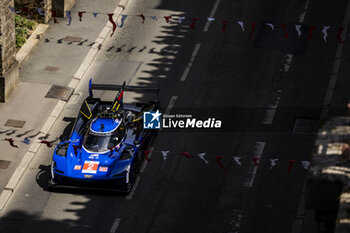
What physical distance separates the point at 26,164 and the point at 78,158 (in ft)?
9.12

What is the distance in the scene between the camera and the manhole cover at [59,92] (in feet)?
116

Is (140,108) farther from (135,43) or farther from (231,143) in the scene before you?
(135,43)

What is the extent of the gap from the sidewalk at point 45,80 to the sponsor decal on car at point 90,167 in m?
2.98

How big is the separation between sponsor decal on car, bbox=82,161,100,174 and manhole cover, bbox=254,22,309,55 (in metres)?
12.6

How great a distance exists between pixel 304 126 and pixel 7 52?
42.3 feet

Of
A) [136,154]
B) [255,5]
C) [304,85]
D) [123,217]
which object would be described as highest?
[255,5]

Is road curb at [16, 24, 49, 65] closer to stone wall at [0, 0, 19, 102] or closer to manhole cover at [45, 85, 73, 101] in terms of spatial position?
stone wall at [0, 0, 19, 102]

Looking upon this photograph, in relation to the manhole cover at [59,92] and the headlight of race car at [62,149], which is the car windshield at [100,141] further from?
the manhole cover at [59,92]

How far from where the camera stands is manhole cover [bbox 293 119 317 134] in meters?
33.2

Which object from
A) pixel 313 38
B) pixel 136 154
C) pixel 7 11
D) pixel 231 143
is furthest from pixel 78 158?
pixel 313 38

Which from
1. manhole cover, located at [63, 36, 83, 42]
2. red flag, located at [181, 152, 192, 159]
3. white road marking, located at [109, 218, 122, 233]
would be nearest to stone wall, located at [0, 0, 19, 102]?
manhole cover, located at [63, 36, 83, 42]

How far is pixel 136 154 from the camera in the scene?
30016 millimetres

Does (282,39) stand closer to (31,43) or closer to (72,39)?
(72,39)

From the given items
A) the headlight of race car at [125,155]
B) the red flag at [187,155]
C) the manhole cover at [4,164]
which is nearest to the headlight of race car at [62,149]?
the headlight of race car at [125,155]
